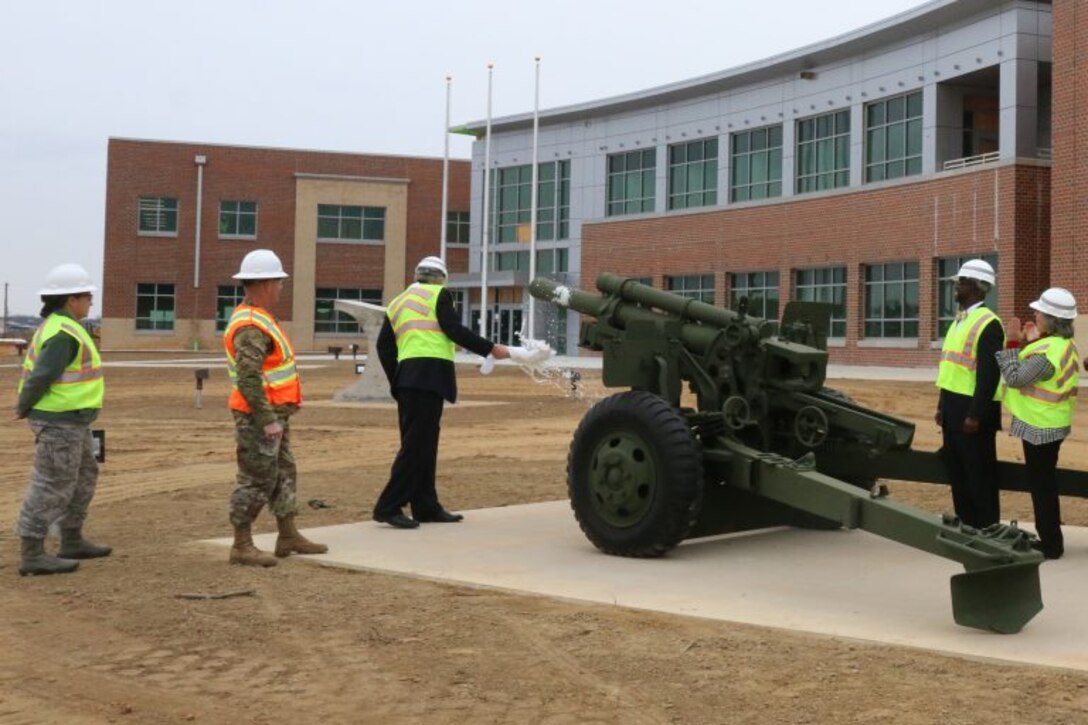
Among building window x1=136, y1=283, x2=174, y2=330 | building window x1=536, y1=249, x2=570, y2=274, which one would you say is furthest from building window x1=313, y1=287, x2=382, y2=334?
building window x1=536, y1=249, x2=570, y2=274

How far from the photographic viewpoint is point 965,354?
7602 millimetres

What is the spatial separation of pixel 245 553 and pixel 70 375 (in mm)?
1389

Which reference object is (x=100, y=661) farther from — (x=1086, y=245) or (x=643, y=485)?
(x=1086, y=245)

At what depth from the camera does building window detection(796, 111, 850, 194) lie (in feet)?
137

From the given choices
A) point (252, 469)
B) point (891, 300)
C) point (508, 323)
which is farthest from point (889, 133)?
point (252, 469)

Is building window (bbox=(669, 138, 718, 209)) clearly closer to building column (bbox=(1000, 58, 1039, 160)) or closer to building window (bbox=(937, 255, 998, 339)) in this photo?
building window (bbox=(937, 255, 998, 339))

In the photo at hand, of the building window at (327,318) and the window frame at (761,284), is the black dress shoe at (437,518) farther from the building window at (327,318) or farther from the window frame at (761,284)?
the building window at (327,318)

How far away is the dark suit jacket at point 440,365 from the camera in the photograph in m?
8.63

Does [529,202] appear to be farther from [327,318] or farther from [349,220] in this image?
[327,318]

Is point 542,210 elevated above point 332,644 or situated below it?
above

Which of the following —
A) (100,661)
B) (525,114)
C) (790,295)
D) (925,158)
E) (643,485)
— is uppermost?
(525,114)

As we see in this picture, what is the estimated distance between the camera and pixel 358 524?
353 inches

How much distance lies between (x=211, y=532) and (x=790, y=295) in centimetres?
3420

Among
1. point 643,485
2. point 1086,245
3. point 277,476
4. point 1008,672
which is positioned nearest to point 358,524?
point 277,476
